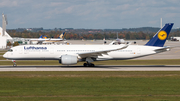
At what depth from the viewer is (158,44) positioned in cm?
4216

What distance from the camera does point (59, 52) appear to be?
129 ft

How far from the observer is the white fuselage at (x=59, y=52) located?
1533 inches

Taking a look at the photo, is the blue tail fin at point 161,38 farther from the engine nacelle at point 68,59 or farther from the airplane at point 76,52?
the engine nacelle at point 68,59

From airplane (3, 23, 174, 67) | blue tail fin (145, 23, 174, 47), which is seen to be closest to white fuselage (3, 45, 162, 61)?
airplane (3, 23, 174, 67)
